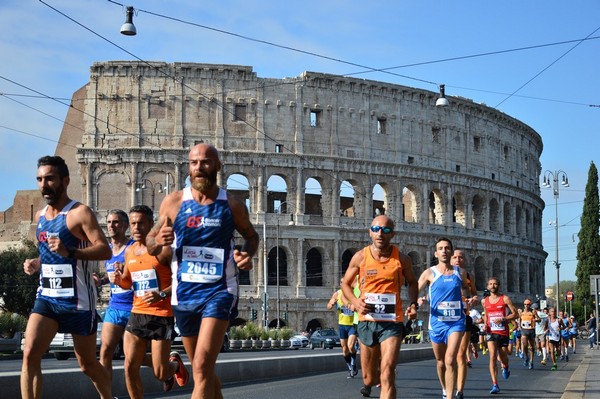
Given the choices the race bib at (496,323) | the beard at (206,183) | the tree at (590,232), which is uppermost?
the tree at (590,232)

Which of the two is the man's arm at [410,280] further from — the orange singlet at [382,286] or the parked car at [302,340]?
the parked car at [302,340]

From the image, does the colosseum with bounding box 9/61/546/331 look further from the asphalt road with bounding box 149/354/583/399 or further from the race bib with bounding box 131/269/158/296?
the race bib with bounding box 131/269/158/296

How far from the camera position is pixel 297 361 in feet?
58.6

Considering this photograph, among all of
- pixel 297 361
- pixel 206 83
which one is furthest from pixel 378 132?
pixel 297 361

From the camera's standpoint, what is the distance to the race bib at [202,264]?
254 inches

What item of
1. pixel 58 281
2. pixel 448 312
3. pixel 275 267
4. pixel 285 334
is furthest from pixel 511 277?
pixel 58 281

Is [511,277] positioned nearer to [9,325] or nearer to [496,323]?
[9,325]

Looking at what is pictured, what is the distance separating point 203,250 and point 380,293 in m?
3.00

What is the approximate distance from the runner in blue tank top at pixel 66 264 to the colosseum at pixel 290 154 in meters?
47.3

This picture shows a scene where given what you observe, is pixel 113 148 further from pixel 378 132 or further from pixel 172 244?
pixel 172 244

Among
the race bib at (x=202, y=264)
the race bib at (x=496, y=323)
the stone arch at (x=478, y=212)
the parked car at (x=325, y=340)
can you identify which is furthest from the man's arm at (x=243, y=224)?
the stone arch at (x=478, y=212)

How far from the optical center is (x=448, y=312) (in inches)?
424

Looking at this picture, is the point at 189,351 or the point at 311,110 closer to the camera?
the point at 189,351

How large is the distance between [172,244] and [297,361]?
11.6 metres
